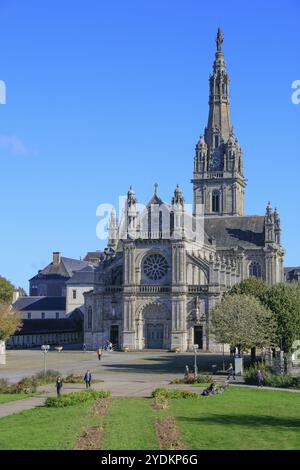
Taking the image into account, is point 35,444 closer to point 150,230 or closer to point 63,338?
point 150,230

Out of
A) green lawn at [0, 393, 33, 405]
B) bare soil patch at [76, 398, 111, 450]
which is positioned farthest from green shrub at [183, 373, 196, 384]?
bare soil patch at [76, 398, 111, 450]

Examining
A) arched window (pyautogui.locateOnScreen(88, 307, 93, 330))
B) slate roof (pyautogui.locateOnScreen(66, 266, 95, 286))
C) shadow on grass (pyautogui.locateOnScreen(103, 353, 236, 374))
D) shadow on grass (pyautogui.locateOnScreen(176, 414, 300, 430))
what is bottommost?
shadow on grass (pyautogui.locateOnScreen(103, 353, 236, 374))

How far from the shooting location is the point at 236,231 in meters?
109

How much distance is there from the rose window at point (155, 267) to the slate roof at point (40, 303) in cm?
3869

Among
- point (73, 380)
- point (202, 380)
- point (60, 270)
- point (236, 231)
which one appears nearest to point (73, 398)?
point (73, 380)

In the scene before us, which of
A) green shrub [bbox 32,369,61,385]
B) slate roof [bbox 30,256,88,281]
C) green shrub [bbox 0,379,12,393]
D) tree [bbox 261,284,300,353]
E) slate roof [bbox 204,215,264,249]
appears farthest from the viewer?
slate roof [bbox 30,256,88,281]

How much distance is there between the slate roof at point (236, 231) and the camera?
106750 mm

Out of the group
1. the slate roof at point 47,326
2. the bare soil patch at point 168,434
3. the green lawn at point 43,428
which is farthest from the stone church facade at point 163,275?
the bare soil patch at point 168,434

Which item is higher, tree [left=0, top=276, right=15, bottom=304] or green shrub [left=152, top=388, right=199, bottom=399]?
tree [left=0, top=276, right=15, bottom=304]

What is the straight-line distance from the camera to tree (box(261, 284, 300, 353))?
6038 centimetres

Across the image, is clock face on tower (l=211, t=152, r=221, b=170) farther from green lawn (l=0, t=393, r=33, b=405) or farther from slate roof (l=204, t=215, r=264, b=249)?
green lawn (l=0, t=393, r=33, b=405)

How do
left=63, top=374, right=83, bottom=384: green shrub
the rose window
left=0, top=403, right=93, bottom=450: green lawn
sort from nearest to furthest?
left=0, top=403, right=93, bottom=450: green lawn → left=63, top=374, right=83, bottom=384: green shrub → the rose window

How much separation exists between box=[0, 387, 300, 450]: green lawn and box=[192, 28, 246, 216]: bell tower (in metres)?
78.1

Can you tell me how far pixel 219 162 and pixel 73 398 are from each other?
3342 inches
